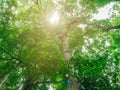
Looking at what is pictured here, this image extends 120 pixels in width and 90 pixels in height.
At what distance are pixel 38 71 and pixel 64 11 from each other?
6.27 m

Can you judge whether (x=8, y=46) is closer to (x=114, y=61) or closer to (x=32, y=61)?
(x=32, y=61)

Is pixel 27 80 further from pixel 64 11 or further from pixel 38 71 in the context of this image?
pixel 64 11

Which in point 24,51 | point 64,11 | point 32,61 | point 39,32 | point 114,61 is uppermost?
point 64,11

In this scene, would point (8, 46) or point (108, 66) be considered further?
point (8, 46)

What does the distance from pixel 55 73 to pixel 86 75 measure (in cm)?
484

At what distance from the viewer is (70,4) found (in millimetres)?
17609

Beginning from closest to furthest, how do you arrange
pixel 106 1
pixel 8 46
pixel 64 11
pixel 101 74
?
1. pixel 101 74
2. pixel 106 1
3. pixel 8 46
4. pixel 64 11

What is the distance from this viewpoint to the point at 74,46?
17.7m

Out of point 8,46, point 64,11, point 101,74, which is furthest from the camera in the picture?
point 64,11

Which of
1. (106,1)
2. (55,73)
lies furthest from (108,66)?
(55,73)

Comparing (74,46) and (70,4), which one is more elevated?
(70,4)

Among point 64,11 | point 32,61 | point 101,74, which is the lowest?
point 101,74

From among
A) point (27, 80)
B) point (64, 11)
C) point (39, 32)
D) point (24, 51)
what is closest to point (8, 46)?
point (24, 51)

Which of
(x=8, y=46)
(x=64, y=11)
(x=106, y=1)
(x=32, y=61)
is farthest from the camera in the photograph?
(x=64, y=11)
